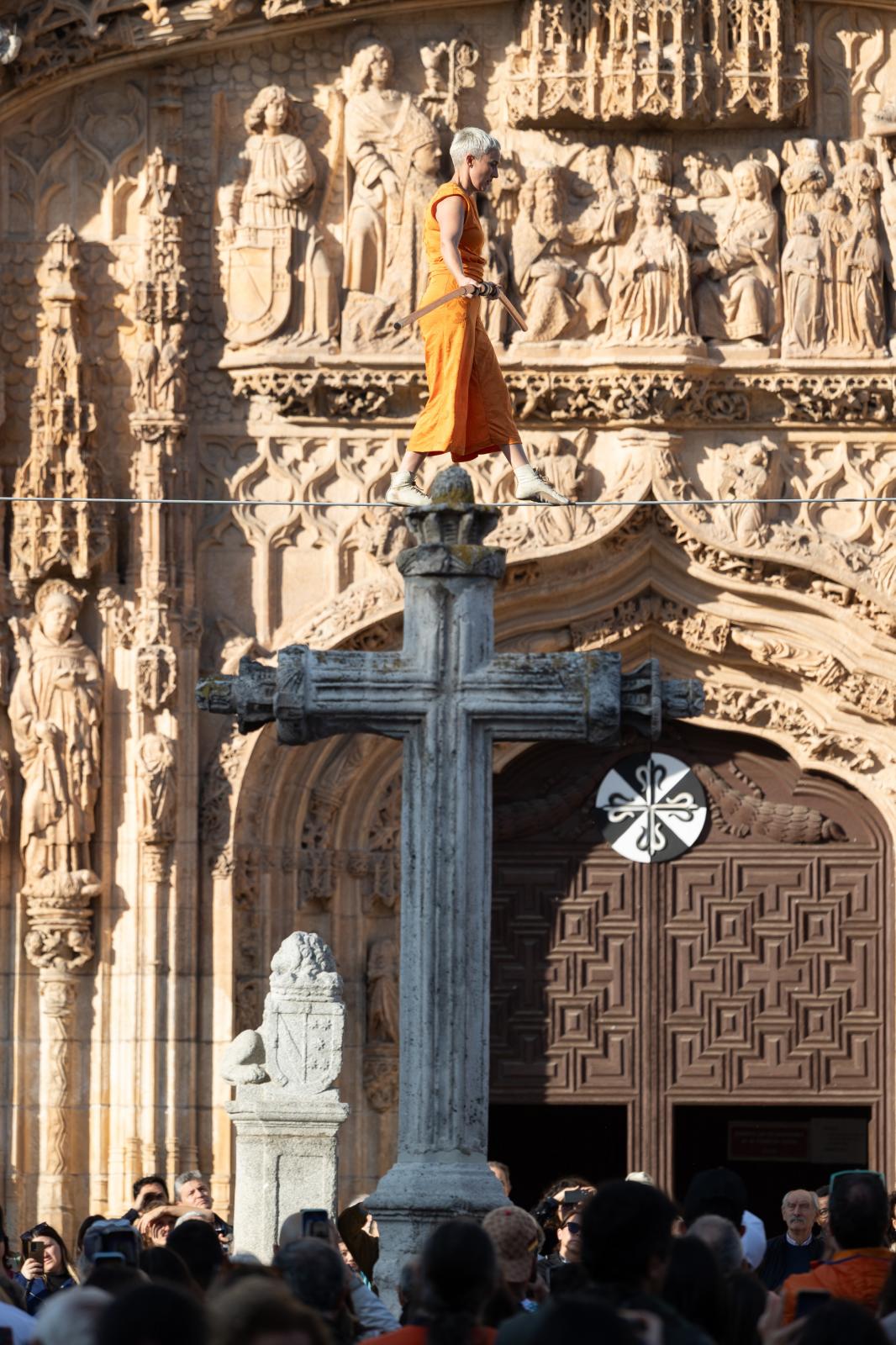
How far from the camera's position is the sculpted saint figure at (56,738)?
19.1 meters

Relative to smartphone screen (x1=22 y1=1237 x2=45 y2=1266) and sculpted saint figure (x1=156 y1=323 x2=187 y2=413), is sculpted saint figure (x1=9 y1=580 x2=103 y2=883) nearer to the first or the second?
sculpted saint figure (x1=156 y1=323 x2=187 y2=413)

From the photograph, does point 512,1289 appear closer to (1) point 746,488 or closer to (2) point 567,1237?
(2) point 567,1237

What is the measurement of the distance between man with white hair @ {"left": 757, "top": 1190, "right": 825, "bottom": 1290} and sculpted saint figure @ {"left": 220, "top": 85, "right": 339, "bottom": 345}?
7.63 metres

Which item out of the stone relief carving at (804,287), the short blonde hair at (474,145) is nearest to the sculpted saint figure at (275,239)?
the stone relief carving at (804,287)

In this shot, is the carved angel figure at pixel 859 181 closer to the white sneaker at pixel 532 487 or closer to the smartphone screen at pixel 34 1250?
the white sneaker at pixel 532 487

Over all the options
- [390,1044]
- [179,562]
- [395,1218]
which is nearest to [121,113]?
[179,562]

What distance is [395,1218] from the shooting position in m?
10.6

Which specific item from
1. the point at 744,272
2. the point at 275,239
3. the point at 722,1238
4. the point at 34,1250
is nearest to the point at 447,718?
the point at 722,1238

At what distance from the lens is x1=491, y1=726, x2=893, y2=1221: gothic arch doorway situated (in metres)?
20.3

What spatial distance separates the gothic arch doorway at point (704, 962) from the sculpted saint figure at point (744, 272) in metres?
2.77

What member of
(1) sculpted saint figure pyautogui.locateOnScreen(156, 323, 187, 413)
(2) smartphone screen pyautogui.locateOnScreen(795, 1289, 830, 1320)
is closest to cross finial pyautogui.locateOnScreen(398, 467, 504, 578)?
(2) smartphone screen pyautogui.locateOnScreen(795, 1289, 830, 1320)

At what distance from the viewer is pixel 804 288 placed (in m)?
20.0

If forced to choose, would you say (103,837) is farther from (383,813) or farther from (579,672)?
(579,672)

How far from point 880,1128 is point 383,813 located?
152 inches
